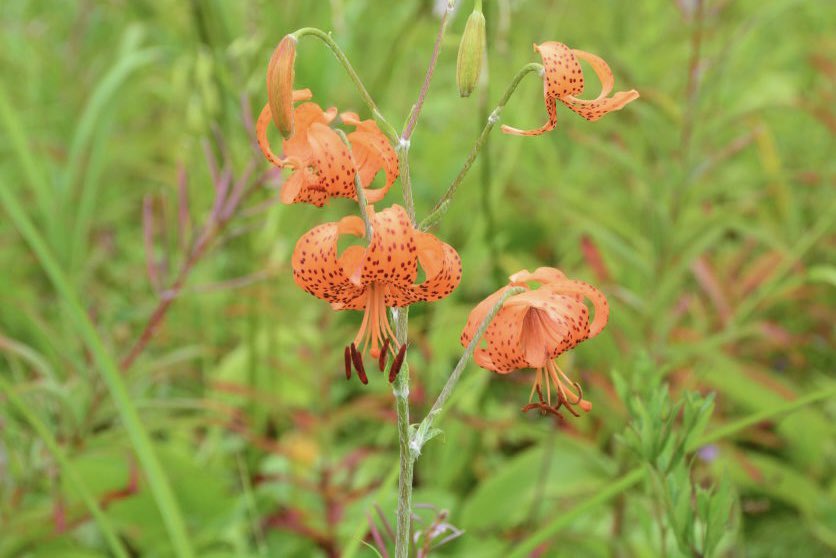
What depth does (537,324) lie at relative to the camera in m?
0.67

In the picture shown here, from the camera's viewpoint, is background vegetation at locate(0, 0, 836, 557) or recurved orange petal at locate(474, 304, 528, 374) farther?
background vegetation at locate(0, 0, 836, 557)

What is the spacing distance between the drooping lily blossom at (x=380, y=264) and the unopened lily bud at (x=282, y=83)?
0.28 ft

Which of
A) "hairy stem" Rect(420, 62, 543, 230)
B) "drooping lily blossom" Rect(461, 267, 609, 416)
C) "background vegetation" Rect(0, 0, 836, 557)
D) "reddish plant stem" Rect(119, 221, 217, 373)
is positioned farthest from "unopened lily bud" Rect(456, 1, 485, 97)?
"reddish plant stem" Rect(119, 221, 217, 373)

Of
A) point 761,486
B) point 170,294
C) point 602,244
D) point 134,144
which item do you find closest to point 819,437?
point 761,486

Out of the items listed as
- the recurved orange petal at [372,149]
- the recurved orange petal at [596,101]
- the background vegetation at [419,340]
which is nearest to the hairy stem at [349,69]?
the recurved orange petal at [372,149]

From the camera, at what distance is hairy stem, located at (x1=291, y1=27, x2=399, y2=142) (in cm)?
56

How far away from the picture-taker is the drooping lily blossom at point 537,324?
0.64 metres

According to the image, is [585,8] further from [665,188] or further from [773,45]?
[665,188]

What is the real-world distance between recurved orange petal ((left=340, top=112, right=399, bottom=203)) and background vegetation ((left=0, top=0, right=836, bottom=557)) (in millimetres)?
302

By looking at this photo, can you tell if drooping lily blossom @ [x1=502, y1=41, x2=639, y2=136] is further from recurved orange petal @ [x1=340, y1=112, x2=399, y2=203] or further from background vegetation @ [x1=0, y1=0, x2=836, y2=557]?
background vegetation @ [x1=0, y1=0, x2=836, y2=557]

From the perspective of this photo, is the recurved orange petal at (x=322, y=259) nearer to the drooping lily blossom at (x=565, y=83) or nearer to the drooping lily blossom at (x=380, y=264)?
the drooping lily blossom at (x=380, y=264)

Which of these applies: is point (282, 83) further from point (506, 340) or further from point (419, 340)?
point (419, 340)

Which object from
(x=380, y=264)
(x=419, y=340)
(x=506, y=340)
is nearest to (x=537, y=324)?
(x=506, y=340)

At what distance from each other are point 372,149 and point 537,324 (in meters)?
0.18
